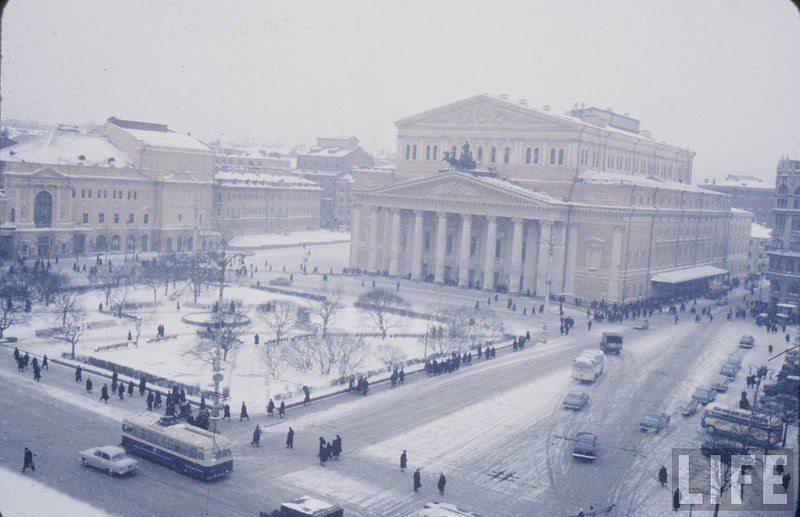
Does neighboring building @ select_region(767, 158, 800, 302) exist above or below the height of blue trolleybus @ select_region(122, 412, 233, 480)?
above

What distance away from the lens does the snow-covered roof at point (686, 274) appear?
65044 millimetres

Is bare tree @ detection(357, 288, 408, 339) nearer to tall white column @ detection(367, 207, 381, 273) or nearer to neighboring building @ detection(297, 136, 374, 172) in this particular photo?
tall white column @ detection(367, 207, 381, 273)

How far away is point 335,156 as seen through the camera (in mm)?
126000

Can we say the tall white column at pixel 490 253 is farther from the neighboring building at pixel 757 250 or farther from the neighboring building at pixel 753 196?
the neighboring building at pixel 753 196

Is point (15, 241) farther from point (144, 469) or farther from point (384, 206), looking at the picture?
point (144, 469)

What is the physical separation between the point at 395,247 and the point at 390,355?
30.5 metres

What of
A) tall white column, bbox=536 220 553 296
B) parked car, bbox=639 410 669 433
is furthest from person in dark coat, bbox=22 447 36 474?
tall white column, bbox=536 220 553 296

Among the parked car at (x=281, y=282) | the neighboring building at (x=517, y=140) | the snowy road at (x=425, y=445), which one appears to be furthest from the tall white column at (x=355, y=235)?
the snowy road at (x=425, y=445)

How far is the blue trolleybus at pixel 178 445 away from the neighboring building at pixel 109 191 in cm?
4662

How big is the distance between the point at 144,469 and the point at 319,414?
8.23 metres

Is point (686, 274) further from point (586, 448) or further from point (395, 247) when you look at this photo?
point (586, 448)

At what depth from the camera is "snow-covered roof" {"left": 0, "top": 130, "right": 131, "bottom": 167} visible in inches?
2702

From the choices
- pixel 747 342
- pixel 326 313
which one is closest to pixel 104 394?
pixel 326 313

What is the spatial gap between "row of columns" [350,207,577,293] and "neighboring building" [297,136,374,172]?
180 ft
